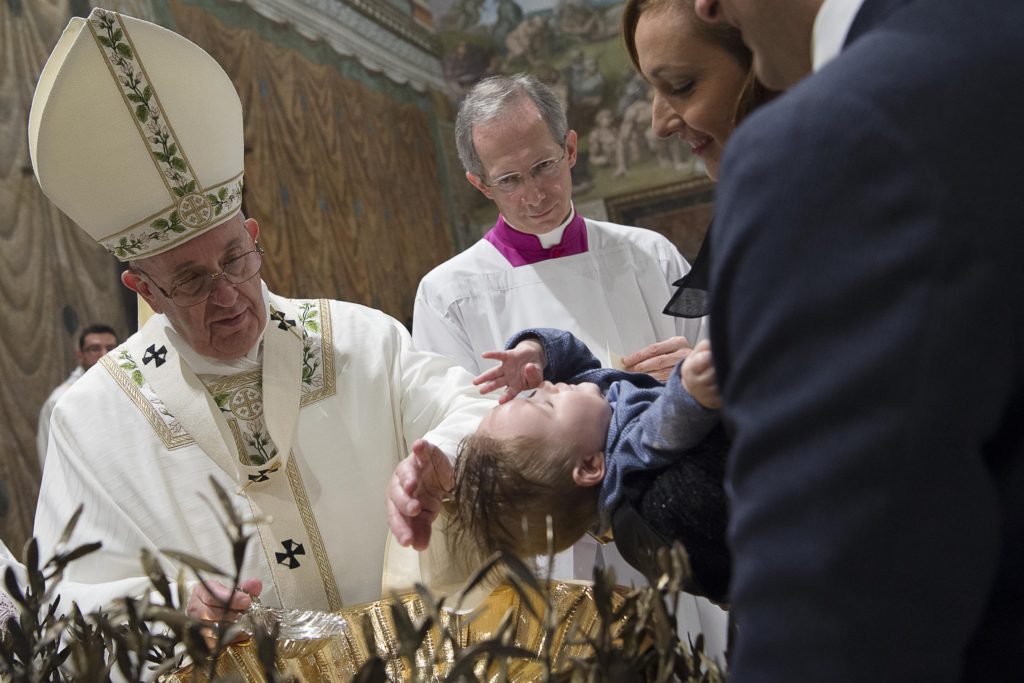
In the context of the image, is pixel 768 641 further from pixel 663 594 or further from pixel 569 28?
pixel 569 28

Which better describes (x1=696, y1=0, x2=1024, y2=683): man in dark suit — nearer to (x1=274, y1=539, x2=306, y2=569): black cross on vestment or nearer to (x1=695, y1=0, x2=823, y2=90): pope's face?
(x1=695, y1=0, x2=823, y2=90): pope's face

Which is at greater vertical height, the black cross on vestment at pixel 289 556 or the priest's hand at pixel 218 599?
the priest's hand at pixel 218 599

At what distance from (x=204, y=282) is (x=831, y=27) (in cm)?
217

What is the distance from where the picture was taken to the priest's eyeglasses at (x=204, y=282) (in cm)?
271

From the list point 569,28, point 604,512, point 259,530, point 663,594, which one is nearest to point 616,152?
point 569,28

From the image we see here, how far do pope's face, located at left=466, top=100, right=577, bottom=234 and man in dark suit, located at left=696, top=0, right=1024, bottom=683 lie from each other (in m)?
2.91

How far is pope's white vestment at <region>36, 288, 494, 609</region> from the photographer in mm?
2629

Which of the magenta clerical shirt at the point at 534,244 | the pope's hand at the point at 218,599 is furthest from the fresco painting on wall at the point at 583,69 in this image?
the pope's hand at the point at 218,599

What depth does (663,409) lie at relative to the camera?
143cm

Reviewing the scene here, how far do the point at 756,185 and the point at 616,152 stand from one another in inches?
422

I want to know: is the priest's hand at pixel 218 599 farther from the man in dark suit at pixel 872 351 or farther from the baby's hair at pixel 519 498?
the man in dark suit at pixel 872 351

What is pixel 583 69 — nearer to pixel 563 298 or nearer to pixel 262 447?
pixel 563 298

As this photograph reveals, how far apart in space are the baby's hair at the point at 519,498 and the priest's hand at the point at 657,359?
3.00ft

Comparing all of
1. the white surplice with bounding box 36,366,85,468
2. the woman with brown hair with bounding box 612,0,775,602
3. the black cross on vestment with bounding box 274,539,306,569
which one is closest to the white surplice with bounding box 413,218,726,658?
Answer: the black cross on vestment with bounding box 274,539,306,569
